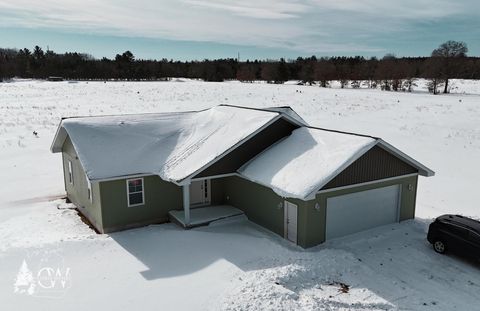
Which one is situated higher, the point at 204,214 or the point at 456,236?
the point at 456,236

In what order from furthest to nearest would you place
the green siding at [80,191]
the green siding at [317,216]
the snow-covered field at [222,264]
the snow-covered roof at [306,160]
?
1. the green siding at [80,191]
2. the green siding at [317,216]
3. the snow-covered roof at [306,160]
4. the snow-covered field at [222,264]

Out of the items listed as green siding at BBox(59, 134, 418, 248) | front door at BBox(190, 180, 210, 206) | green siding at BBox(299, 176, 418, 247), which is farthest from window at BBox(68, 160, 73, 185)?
green siding at BBox(299, 176, 418, 247)

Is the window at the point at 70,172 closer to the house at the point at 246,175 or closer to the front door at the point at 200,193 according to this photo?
the house at the point at 246,175

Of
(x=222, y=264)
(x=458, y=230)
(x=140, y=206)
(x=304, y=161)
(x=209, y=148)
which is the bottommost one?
(x=222, y=264)

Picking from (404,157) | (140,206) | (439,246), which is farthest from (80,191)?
(439,246)

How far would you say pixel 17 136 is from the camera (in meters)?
32.2

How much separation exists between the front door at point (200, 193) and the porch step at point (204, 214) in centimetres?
37

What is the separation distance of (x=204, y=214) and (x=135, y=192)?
9.71ft

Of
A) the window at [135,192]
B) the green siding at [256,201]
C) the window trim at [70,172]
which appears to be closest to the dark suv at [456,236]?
the green siding at [256,201]

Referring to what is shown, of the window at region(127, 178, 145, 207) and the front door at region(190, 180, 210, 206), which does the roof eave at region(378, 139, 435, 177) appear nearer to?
the front door at region(190, 180, 210, 206)

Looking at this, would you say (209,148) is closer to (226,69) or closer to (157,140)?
(157,140)

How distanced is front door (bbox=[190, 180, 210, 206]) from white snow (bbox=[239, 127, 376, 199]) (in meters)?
2.34

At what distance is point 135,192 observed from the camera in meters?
15.7

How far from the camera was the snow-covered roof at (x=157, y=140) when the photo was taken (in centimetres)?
1532
